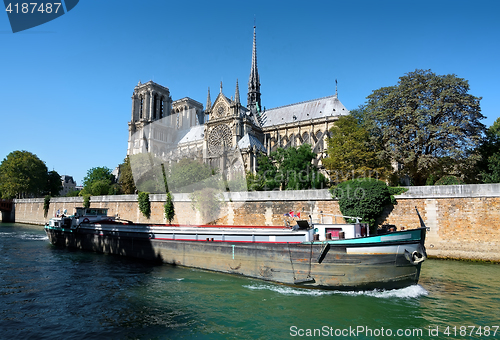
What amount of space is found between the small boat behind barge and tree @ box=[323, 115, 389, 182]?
530 inches

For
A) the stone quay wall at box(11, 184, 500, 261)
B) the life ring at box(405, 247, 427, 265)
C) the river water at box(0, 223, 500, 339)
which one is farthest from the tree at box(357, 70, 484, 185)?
the life ring at box(405, 247, 427, 265)

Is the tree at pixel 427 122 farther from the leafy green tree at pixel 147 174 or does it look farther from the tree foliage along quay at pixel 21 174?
the tree foliage along quay at pixel 21 174

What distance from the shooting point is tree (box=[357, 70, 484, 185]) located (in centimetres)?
2095

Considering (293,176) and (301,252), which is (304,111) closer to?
(293,176)

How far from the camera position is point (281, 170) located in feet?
109

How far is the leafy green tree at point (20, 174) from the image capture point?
2055 inches

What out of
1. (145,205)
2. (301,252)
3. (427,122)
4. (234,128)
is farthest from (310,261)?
(234,128)

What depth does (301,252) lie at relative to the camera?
38.4ft

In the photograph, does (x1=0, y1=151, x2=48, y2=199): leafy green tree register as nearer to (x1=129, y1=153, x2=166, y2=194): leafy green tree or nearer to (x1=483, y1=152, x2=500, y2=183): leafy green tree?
(x1=129, y1=153, x2=166, y2=194): leafy green tree

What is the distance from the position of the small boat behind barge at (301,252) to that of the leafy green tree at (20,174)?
4774cm

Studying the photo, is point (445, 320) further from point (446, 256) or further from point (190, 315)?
point (446, 256)

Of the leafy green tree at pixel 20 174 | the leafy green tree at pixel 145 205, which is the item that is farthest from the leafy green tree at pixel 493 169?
the leafy green tree at pixel 20 174

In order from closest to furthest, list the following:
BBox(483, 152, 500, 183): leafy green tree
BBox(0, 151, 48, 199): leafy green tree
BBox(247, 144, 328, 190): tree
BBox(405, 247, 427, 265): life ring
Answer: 1. BBox(405, 247, 427, 265): life ring
2. BBox(483, 152, 500, 183): leafy green tree
3. BBox(247, 144, 328, 190): tree
4. BBox(0, 151, 48, 199): leafy green tree

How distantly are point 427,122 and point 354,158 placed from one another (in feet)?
20.5
